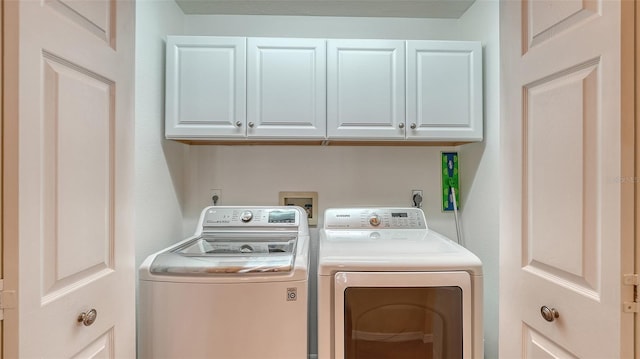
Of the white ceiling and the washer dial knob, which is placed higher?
the white ceiling

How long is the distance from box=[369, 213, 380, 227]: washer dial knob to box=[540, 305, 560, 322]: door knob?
42.1 inches

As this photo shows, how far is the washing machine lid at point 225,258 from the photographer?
1.27 m

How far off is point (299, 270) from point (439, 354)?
64 centimetres

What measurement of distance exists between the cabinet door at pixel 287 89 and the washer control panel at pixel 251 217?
0.45m

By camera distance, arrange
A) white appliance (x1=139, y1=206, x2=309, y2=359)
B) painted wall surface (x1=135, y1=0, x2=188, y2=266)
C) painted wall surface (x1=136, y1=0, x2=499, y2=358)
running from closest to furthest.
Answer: white appliance (x1=139, y1=206, x2=309, y2=359) < painted wall surface (x1=135, y1=0, x2=188, y2=266) < painted wall surface (x1=136, y1=0, x2=499, y2=358)

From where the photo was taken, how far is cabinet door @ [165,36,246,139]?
1.75m

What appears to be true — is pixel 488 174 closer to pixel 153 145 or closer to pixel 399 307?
pixel 399 307

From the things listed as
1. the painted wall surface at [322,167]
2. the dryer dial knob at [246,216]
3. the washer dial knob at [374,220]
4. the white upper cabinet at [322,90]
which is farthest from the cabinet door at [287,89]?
the washer dial knob at [374,220]

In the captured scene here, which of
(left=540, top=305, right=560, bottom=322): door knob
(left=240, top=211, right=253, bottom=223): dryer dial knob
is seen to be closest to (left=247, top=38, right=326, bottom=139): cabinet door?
(left=240, top=211, right=253, bottom=223): dryer dial knob

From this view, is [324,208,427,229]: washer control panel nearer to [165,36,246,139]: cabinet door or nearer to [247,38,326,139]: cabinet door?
[247,38,326,139]: cabinet door

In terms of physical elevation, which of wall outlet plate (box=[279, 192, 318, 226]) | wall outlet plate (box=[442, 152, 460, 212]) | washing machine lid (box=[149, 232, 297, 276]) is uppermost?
wall outlet plate (box=[442, 152, 460, 212])

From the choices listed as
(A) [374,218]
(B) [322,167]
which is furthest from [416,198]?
(B) [322,167]

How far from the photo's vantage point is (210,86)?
5.76ft

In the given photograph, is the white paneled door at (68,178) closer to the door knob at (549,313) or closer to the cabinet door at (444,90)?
the door knob at (549,313)
